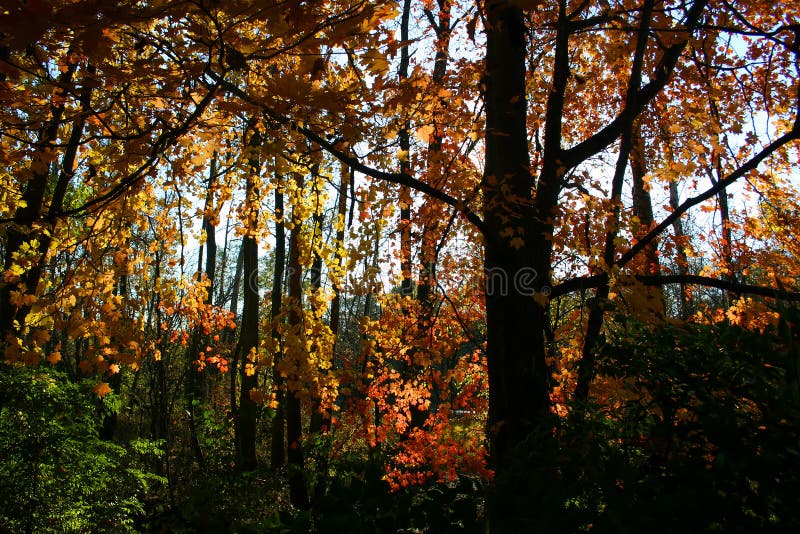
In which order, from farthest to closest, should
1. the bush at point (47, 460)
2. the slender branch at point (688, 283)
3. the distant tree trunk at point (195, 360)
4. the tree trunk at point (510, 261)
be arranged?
the distant tree trunk at point (195, 360)
the bush at point (47, 460)
the tree trunk at point (510, 261)
the slender branch at point (688, 283)

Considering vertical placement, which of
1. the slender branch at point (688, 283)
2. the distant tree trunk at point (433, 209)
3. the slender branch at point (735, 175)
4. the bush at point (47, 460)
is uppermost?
the distant tree trunk at point (433, 209)

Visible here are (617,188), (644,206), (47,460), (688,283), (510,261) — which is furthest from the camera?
(644,206)

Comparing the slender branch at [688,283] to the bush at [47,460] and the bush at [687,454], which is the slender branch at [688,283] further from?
the bush at [47,460]

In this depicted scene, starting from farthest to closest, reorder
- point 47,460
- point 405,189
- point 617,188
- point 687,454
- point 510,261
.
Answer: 1. point 47,460
2. point 405,189
3. point 617,188
4. point 510,261
5. point 687,454

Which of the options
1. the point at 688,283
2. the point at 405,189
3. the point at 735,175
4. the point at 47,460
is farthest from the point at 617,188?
the point at 47,460

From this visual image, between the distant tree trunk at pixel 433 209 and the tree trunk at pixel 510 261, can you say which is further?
the distant tree trunk at pixel 433 209

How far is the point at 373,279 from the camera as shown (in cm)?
499

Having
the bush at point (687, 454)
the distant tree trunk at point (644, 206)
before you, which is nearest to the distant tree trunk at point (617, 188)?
the bush at point (687, 454)

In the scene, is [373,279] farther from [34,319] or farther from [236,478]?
[236,478]

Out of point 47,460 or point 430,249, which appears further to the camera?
point 430,249

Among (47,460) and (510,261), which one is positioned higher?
(510,261)

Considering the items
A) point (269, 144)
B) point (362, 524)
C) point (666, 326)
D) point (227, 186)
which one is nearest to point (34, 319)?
point (227, 186)

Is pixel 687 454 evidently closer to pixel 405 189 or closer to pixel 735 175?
pixel 735 175

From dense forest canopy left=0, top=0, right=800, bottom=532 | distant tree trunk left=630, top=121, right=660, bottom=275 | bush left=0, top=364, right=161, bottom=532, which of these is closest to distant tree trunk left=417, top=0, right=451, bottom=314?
dense forest canopy left=0, top=0, right=800, bottom=532
